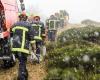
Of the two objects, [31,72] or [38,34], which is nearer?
[31,72]

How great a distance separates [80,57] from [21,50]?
2590mm

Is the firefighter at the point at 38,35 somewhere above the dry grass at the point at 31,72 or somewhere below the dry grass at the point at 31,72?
above

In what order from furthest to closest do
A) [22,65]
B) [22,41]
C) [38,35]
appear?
[38,35] → [22,65] → [22,41]

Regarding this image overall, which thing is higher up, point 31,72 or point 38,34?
point 38,34

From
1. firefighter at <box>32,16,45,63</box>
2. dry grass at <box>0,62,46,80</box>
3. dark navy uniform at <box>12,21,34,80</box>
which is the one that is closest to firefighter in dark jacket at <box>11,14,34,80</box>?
dark navy uniform at <box>12,21,34,80</box>

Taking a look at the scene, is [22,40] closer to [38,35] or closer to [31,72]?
[31,72]

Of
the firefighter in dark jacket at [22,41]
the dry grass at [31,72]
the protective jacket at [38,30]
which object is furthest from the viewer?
the protective jacket at [38,30]

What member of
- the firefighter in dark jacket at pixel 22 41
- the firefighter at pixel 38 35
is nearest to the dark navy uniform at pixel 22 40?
the firefighter in dark jacket at pixel 22 41

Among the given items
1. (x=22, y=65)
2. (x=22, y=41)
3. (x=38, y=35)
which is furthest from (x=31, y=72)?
(x=22, y=41)

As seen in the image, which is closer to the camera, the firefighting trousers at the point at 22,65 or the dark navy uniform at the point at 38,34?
the firefighting trousers at the point at 22,65

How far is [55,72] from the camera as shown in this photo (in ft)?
38.6

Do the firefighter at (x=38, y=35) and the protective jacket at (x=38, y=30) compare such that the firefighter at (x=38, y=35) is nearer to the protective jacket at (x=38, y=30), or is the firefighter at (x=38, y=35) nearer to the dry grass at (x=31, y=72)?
the protective jacket at (x=38, y=30)

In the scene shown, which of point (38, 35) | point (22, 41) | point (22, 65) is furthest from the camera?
point (38, 35)

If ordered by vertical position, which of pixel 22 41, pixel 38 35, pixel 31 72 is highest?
pixel 22 41
